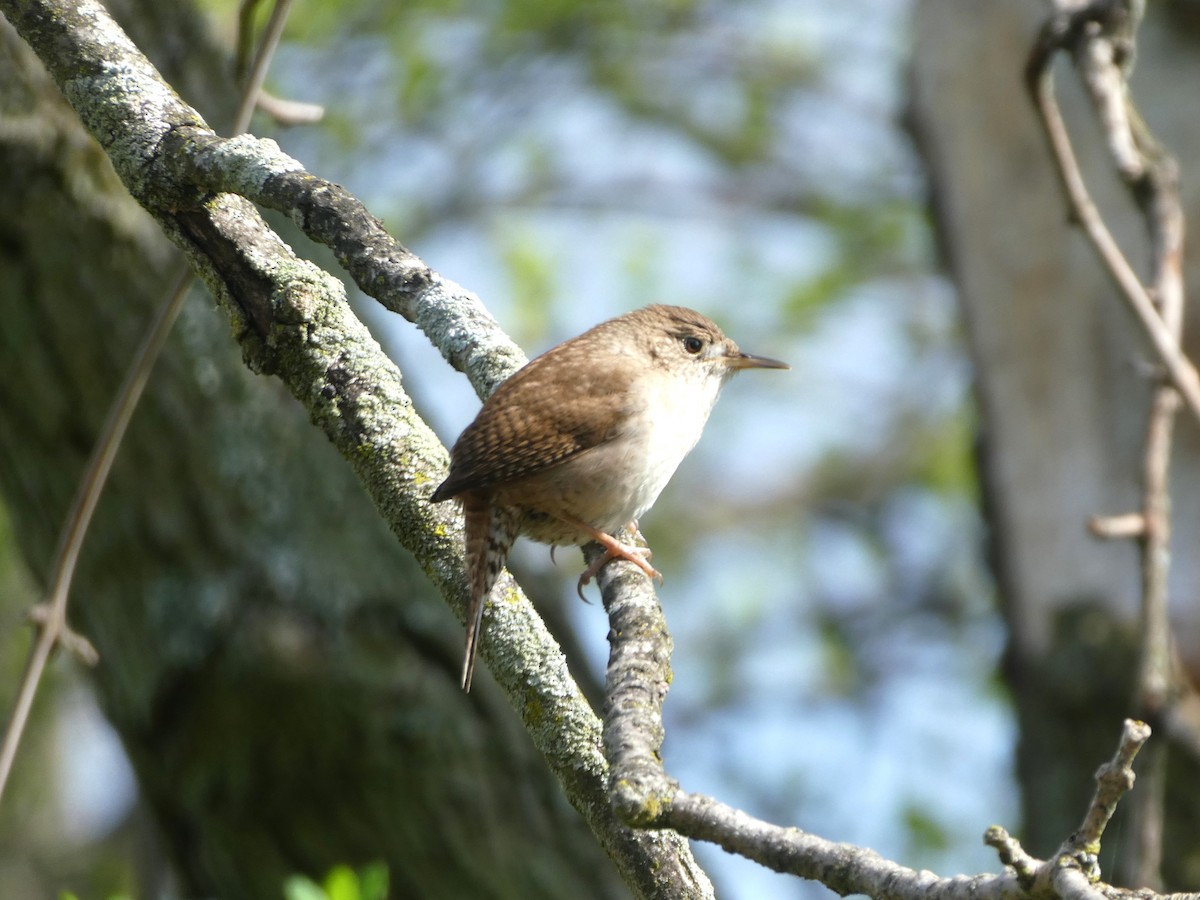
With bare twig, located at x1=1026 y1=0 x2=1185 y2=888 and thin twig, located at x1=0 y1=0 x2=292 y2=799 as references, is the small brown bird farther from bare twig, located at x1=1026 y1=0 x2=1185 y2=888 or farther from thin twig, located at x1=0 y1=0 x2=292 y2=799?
bare twig, located at x1=1026 y1=0 x2=1185 y2=888

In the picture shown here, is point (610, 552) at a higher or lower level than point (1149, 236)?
lower

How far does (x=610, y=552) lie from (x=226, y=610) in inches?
63.6

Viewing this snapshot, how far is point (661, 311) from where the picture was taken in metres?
3.97

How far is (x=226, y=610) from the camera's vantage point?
3.86m

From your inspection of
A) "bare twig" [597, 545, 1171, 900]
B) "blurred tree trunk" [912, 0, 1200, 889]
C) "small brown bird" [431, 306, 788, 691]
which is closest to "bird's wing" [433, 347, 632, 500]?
"small brown bird" [431, 306, 788, 691]

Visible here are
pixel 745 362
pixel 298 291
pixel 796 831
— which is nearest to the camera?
pixel 796 831

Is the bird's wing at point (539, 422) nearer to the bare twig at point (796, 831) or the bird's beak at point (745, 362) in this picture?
the bird's beak at point (745, 362)

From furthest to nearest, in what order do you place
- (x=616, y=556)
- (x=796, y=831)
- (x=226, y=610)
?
(x=226, y=610) < (x=616, y=556) < (x=796, y=831)

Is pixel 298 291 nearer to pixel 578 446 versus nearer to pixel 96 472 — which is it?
pixel 96 472

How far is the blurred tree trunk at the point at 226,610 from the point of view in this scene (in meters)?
3.85

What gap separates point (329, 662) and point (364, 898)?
1105 mm

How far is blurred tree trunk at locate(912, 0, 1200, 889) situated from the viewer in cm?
485

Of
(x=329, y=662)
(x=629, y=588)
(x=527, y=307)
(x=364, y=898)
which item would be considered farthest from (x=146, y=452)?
(x=527, y=307)

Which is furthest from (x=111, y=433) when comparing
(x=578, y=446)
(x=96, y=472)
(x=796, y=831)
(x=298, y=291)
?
(x=796, y=831)
